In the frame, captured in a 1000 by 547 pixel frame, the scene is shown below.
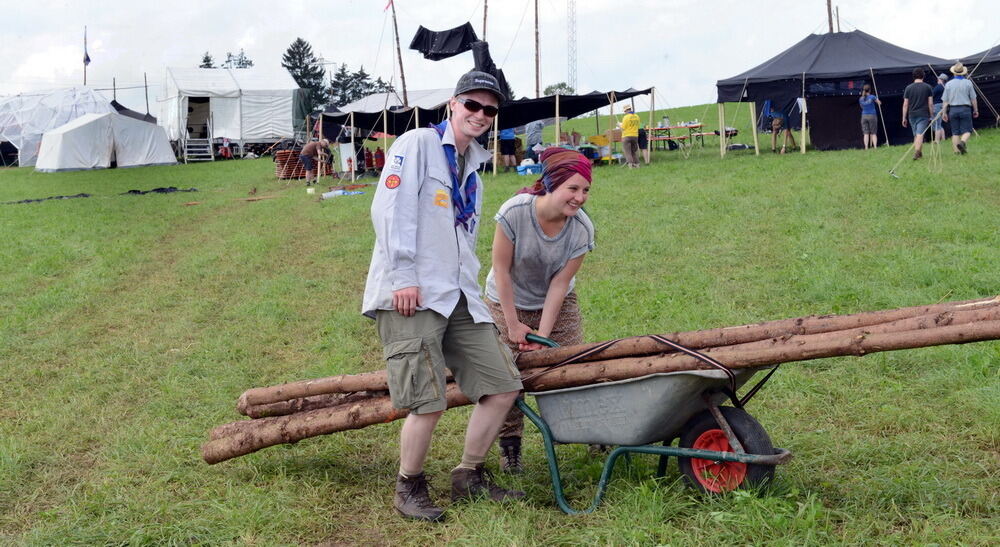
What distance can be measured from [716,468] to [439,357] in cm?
122

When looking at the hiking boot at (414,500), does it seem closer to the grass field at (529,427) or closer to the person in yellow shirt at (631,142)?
the grass field at (529,427)

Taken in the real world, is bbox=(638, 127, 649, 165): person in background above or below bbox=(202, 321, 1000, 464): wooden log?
above

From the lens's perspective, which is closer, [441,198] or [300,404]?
[441,198]

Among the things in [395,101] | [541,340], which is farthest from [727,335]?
[395,101]

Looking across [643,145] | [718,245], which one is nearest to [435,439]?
[718,245]

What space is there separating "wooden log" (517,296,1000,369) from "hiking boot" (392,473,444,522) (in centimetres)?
76

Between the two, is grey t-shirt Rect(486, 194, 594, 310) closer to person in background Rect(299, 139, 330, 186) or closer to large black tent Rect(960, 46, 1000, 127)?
person in background Rect(299, 139, 330, 186)

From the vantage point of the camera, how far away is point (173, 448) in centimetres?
484

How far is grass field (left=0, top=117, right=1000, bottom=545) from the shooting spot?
364cm

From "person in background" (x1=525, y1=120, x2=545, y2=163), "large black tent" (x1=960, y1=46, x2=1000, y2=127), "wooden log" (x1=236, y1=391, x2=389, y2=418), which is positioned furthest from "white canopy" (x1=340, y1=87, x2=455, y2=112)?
"wooden log" (x1=236, y1=391, x2=389, y2=418)

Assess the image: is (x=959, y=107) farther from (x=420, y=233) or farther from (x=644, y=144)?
(x=420, y=233)

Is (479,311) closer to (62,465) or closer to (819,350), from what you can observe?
(819,350)

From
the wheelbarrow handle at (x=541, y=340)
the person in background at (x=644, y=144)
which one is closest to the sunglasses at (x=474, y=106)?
the wheelbarrow handle at (x=541, y=340)

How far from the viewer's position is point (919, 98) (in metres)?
17.2
